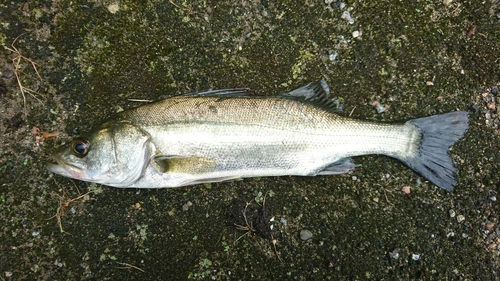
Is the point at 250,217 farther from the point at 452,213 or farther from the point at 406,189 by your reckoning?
the point at 452,213

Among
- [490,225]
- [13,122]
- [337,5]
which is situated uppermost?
[337,5]

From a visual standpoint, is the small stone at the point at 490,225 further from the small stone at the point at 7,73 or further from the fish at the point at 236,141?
the small stone at the point at 7,73

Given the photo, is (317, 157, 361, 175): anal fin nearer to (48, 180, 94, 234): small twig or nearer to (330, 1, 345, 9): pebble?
(330, 1, 345, 9): pebble

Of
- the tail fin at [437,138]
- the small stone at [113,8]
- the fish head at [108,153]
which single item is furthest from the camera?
the small stone at [113,8]

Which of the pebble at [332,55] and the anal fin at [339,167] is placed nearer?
the anal fin at [339,167]

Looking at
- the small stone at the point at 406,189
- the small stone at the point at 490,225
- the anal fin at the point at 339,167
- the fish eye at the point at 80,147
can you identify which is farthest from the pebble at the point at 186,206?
the small stone at the point at 490,225

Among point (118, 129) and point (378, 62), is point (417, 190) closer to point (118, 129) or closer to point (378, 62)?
point (378, 62)

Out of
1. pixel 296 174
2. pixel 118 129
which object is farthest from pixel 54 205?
pixel 296 174

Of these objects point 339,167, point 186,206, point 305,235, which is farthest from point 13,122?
point 339,167
